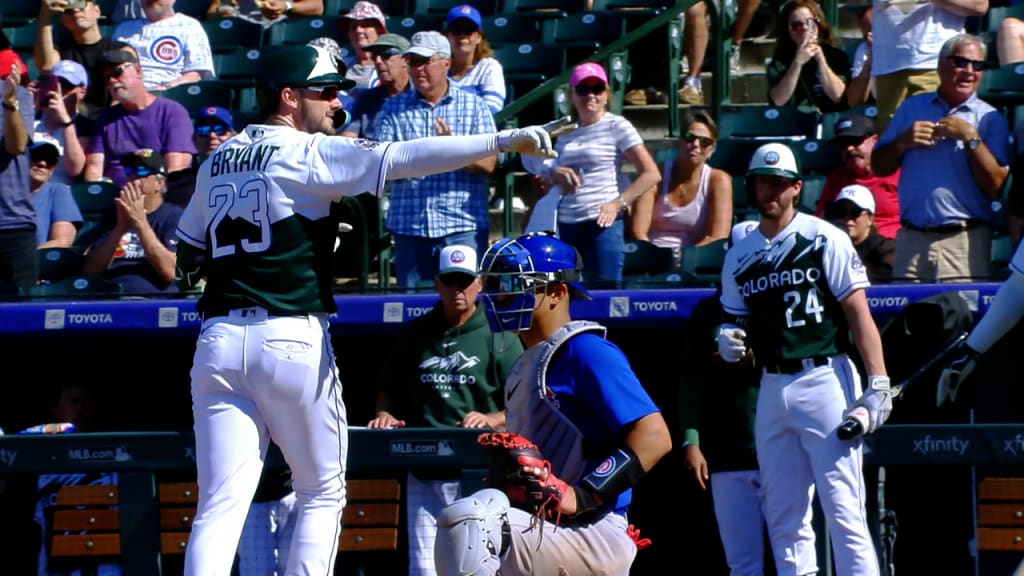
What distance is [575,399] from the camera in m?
3.90

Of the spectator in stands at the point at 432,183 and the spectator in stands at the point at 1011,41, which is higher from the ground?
the spectator in stands at the point at 1011,41

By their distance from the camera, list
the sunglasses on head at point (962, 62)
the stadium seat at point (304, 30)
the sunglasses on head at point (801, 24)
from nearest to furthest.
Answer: the sunglasses on head at point (962, 62) → the sunglasses on head at point (801, 24) → the stadium seat at point (304, 30)

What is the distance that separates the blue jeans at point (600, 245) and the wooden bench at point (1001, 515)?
2.44 m

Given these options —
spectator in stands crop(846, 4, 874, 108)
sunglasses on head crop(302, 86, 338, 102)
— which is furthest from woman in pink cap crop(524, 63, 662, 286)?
sunglasses on head crop(302, 86, 338, 102)

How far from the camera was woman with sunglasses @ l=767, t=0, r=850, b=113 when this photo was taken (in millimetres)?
9477

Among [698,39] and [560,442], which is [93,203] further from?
[560,442]

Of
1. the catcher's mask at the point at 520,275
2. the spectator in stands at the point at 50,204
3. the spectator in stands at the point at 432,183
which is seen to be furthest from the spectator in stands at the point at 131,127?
the catcher's mask at the point at 520,275

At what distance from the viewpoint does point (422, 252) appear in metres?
7.95

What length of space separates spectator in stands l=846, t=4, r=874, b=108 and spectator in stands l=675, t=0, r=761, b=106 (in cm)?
81

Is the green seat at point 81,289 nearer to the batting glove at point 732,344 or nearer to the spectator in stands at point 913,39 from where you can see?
the batting glove at point 732,344

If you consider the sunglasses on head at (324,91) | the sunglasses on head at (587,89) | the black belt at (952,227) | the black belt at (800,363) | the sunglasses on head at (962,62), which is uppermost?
the sunglasses on head at (962,62)

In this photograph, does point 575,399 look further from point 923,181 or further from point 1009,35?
point 1009,35

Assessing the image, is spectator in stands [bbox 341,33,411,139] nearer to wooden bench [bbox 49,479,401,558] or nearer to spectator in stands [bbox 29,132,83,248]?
spectator in stands [bbox 29,132,83,248]

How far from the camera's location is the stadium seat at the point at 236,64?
1103cm
